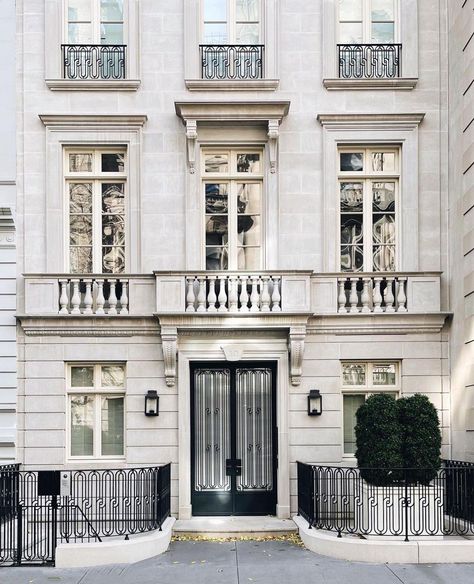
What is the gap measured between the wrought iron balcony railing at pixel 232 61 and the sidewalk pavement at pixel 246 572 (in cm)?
877

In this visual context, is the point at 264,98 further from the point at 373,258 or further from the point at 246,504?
the point at 246,504

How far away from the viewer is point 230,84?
14.8 m

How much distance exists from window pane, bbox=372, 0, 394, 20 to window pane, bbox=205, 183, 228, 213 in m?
4.51

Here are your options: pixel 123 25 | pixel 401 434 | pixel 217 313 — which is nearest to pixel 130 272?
pixel 217 313

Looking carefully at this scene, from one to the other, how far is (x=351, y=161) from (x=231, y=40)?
3.32m

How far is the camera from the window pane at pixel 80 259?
1510 cm

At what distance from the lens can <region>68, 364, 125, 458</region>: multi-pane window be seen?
14703 mm

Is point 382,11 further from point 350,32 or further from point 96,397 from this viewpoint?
point 96,397

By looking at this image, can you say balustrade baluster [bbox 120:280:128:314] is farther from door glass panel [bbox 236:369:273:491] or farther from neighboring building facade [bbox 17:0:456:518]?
door glass panel [bbox 236:369:273:491]

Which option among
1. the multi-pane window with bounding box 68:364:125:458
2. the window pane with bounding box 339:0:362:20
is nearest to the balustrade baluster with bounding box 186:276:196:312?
the multi-pane window with bounding box 68:364:125:458

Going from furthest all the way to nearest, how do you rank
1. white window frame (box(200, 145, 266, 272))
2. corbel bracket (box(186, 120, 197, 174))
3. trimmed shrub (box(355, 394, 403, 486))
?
white window frame (box(200, 145, 266, 272)) → corbel bracket (box(186, 120, 197, 174)) → trimmed shrub (box(355, 394, 403, 486))

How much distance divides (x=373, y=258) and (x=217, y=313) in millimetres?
3317

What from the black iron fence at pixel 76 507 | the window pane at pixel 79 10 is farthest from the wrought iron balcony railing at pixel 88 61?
the black iron fence at pixel 76 507

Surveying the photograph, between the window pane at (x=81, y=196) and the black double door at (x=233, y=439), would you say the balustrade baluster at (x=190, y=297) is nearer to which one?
the black double door at (x=233, y=439)
